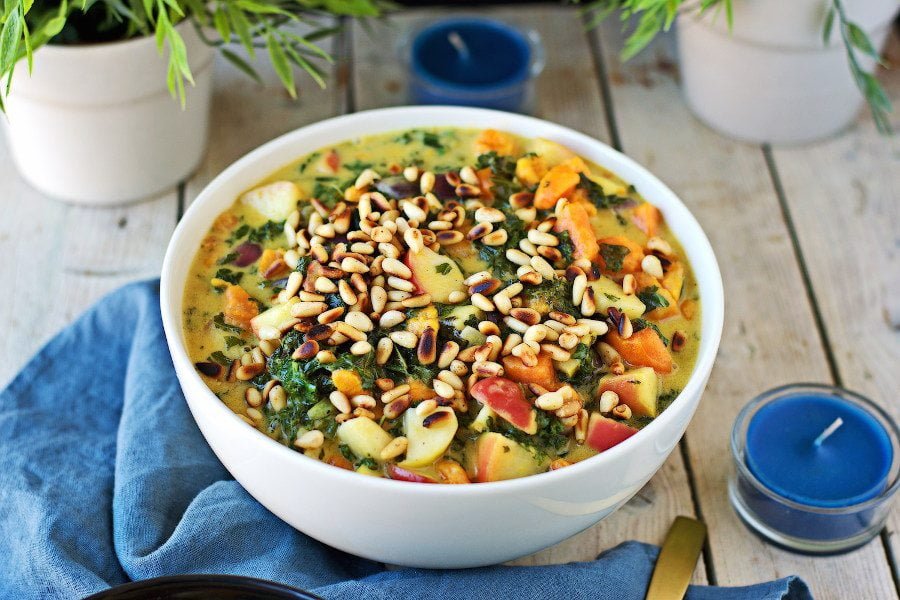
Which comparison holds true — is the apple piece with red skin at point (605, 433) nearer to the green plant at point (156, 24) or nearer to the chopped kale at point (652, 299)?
the chopped kale at point (652, 299)

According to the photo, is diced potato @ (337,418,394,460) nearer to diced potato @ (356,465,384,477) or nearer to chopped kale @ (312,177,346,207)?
diced potato @ (356,465,384,477)

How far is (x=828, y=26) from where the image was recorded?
3102mm

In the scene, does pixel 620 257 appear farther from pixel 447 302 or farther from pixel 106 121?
pixel 106 121

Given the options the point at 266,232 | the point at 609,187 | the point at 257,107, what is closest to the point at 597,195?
the point at 609,187

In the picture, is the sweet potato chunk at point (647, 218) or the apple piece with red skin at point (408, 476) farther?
the sweet potato chunk at point (647, 218)

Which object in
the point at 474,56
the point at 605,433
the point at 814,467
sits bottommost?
the point at 814,467

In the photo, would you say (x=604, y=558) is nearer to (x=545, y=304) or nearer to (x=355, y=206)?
(x=545, y=304)

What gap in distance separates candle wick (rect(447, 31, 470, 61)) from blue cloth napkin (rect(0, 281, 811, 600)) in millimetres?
1411

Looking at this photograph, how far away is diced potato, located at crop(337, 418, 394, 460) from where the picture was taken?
2137mm

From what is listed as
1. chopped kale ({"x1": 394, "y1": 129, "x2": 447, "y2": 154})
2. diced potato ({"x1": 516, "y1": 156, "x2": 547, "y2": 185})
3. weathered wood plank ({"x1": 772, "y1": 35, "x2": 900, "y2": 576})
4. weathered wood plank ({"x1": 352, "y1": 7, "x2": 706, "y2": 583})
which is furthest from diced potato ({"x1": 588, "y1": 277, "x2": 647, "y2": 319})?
weathered wood plank ({"x1": 352, "y1": 7, "x2": 706, "y2": 583})

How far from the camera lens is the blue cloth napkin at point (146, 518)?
2.29m

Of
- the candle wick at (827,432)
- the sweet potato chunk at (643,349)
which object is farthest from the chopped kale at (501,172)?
the candle wick at (827,432)

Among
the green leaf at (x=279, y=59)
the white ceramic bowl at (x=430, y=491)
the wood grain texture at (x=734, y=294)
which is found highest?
the green leaf at (x=279, y=59)

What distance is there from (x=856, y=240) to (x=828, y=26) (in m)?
0.64
